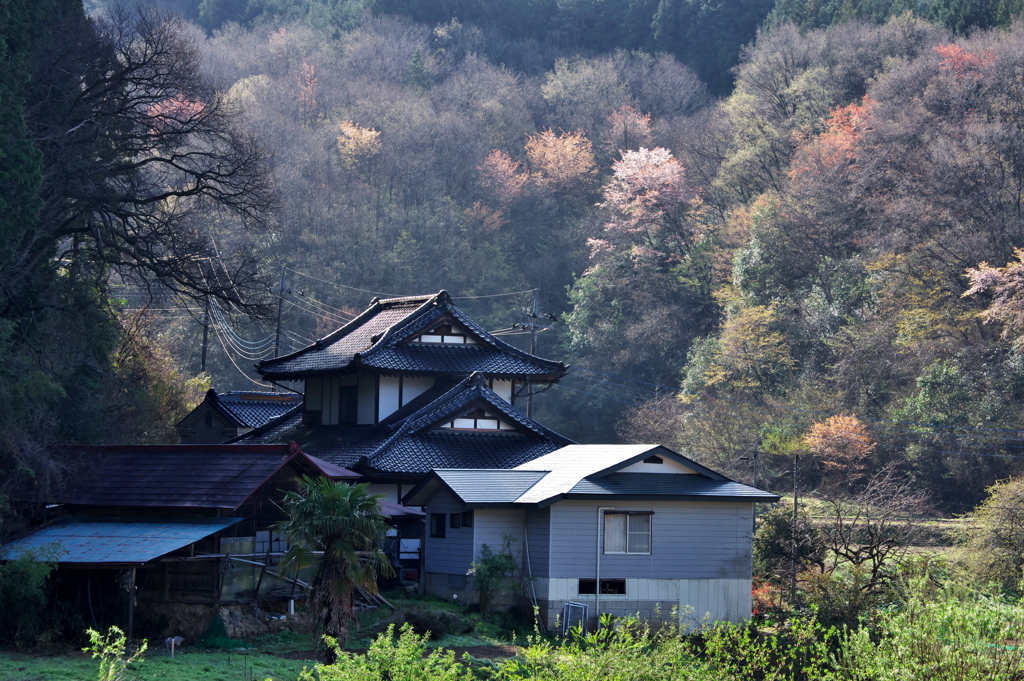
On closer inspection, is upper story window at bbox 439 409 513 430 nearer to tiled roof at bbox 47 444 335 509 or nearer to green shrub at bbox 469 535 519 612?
green shrub at bbox 469 535 519 612

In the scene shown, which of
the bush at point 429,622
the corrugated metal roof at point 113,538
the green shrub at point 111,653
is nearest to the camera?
the green shrub at point 111,653

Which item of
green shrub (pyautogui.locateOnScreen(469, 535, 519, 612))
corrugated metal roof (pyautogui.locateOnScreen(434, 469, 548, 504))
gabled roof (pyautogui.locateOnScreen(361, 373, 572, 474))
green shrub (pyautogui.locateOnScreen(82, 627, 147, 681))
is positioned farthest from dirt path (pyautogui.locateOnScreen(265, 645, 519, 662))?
gabled roof (pyautogui.locateOnScreen(361, 373, 572, 474))

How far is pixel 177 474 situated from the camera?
2317 centimetres

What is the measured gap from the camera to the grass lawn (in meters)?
16.6

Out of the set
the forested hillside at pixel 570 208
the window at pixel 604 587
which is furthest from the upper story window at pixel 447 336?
the window at pixel 604 587

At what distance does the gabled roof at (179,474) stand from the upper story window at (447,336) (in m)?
11.2

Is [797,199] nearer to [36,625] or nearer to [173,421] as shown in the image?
[173,421]

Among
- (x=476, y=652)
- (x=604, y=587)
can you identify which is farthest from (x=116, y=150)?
(x=604, y=587)

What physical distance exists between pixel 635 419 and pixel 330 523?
37829mm

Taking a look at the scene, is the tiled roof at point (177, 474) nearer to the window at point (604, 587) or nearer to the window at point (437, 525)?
the window at point (437, 525)

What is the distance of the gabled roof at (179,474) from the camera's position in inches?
867

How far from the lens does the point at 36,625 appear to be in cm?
1989

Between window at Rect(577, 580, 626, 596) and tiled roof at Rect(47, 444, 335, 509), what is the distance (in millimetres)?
6470

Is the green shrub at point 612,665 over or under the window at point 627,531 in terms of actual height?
under
